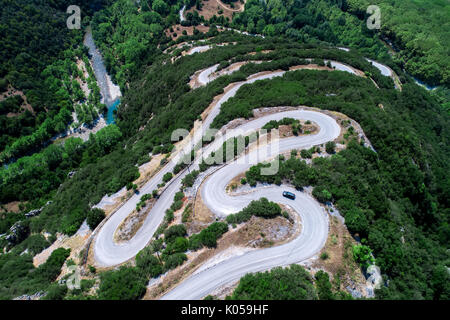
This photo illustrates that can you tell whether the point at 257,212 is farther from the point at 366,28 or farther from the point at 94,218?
the point at 366,28

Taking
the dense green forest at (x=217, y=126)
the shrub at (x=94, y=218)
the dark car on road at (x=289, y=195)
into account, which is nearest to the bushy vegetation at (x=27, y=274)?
the dense green forest at (x=217, y=126)

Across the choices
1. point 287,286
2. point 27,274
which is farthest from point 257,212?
point 27,274

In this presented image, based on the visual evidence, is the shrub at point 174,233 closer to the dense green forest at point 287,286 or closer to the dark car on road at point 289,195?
the dense green forest at point 287,286

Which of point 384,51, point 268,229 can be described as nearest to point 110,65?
point 268,229

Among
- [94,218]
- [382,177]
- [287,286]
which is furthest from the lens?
[382,177]


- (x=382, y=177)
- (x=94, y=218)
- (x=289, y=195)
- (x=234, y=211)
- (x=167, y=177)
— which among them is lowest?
(x=382, y=177)

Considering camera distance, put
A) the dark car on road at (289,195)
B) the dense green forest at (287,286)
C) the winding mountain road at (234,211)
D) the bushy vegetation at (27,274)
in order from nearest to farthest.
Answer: the dense green forest at (287,286) < the winding mountain road at (234,211) < the bushy vegetation at (27,274) < the dark car on road at (289,195)

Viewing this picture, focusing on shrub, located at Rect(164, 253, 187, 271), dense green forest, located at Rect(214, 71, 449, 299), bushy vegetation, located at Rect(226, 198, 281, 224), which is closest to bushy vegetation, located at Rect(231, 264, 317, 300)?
bushy vegetation, located at Rect(226, 198, 281, 224)

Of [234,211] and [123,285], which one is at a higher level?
[234,211]
